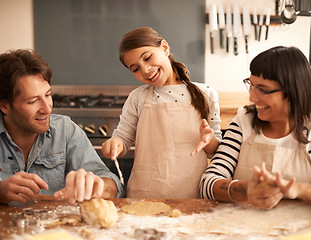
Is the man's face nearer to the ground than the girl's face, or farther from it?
nearer to the ground

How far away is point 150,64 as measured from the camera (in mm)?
1488

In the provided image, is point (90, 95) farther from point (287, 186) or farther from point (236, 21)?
point (287, 186)

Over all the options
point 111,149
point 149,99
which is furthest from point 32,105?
point 149,99

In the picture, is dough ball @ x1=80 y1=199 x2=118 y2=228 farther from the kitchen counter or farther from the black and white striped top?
the black and white striped top

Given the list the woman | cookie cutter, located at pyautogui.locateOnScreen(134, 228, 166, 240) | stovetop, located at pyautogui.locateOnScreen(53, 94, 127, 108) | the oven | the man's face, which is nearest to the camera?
cookie cutter, located at pyautogui.locateOnScreen(134, 228, 166, 240)

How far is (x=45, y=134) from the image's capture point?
1504 millimetres

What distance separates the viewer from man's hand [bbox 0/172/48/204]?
114 cm

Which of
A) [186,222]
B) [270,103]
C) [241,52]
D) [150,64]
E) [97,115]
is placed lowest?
[186,222]

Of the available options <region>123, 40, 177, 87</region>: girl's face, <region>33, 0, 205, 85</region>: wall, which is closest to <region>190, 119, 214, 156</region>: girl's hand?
<region>123, 40, 177, 87</region>: girl's face

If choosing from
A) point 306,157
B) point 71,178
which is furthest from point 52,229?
point 306,157

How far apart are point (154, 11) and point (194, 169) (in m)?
2.04

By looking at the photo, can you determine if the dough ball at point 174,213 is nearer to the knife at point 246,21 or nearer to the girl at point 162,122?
the girl at point 162,122

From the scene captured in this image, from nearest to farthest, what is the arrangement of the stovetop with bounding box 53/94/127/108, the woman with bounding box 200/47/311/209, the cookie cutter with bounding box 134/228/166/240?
the cookie cutter with bounding box 134/228/166/240 → the woman with bounding box 200/47/311/209 → the stovetop with bounding box 53/94/127/108

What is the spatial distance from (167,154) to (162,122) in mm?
147
